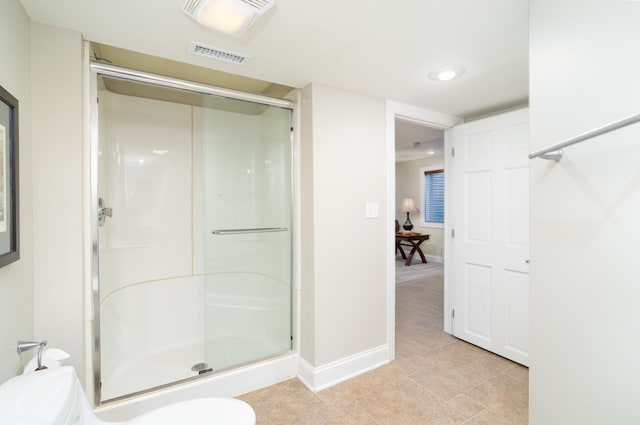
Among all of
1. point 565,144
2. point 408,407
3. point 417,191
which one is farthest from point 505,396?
point 417,191

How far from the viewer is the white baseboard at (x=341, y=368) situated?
6.86 ft

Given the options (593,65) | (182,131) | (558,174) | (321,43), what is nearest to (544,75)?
(593,65)

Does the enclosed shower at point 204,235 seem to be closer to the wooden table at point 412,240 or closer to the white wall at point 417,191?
the wooden table at point 412,240

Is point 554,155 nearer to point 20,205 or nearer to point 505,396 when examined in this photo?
point 505,396

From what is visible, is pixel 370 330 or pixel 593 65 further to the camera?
pixel 370 330

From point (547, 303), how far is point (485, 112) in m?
2.22

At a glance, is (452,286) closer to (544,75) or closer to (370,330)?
(370,330)

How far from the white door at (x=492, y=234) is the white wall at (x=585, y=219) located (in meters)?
1.49

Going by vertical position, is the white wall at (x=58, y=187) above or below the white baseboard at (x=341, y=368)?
above

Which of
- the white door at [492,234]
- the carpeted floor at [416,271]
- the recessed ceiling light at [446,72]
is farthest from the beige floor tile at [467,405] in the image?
the carpeted floor at [416,271]

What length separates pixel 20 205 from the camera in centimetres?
124

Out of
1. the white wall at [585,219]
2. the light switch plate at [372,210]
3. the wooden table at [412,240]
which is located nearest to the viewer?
the white wall at [585,219]

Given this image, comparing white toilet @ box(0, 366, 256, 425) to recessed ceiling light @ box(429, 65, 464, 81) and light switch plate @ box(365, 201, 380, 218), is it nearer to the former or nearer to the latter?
light switch plate @ box(365, 201, 380, 218)

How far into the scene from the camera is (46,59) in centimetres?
141
